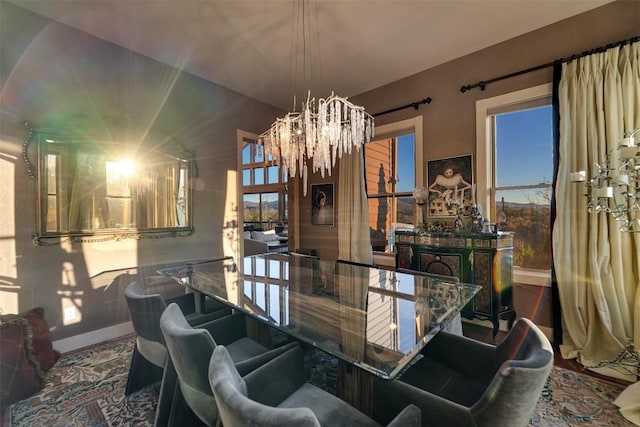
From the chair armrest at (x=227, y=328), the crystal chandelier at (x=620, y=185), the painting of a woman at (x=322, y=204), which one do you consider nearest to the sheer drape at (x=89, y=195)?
the chair armrest at (x=227, y=328)

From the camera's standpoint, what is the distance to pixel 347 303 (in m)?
1.72

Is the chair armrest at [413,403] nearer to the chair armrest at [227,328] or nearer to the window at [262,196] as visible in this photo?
the chair armrest at [227,328]

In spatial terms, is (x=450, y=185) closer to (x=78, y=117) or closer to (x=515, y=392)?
(x=515, y=392)

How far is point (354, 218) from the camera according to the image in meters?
4.03

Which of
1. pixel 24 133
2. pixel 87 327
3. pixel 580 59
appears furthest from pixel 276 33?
pixel 87 327

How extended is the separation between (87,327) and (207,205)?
175cm

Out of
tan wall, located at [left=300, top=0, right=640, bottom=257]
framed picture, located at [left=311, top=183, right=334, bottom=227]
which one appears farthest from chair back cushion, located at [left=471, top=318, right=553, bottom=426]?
framed picture, located at [left=311, top=183, right=334, bottom=227]

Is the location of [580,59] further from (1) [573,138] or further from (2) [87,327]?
(2) [87,327]

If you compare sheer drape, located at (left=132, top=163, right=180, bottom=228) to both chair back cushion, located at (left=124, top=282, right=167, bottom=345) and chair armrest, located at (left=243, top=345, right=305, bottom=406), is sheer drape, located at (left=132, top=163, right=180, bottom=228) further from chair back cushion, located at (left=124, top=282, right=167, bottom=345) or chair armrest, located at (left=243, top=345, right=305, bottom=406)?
chair armrest, located at (left=243, top=345, right=305, bottom=406)

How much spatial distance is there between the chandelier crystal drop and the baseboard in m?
2.50

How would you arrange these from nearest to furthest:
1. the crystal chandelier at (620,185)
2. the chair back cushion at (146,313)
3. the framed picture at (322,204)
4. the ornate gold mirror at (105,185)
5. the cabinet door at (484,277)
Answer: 1. the chair back cushion at (146,313)
2. the crystal chandelier at (620,185)
3. the ornate gold mirror at (105,185)
4. the cabinet door at (484,277)
5. the framed picture at (322,204)

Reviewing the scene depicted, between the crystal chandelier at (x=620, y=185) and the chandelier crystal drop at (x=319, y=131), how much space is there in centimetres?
176

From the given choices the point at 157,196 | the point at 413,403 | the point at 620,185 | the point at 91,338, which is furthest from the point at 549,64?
the point at 91,338

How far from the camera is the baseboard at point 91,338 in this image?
8.16 ft
